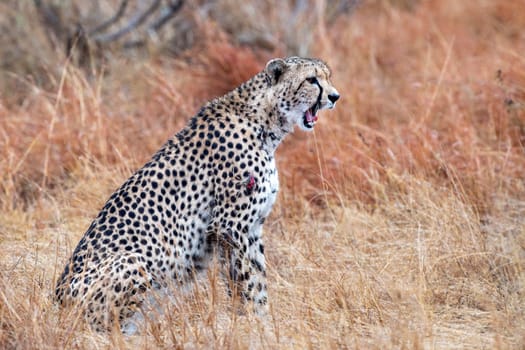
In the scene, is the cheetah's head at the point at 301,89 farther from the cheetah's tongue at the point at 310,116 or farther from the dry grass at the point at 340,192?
the dry grass at the point at 340,192

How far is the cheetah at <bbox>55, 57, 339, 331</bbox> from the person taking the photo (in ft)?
10.9

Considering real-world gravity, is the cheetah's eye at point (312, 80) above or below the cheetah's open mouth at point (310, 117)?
above

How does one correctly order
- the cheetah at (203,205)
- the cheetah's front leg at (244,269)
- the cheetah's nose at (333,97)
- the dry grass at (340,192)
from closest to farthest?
the dry grass at (340,192) → the cheetah at (203,205) → the cheetah's front leg at (244,269) → the cheetah's nose at (333,97)

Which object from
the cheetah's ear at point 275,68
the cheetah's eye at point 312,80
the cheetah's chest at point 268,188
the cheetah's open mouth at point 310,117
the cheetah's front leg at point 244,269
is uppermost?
the cheetah's eye at point 312,80

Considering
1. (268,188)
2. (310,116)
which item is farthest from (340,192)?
(268,188)

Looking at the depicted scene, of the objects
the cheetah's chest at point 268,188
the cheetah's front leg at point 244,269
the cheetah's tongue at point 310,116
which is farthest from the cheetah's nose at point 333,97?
the cheetah's front leg at point 244,269

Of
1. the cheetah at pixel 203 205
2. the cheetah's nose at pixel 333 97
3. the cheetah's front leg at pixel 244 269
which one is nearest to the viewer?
the cheetah at pixel 203 205

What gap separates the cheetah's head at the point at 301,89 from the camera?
12.1 ft

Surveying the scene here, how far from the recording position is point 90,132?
529cm

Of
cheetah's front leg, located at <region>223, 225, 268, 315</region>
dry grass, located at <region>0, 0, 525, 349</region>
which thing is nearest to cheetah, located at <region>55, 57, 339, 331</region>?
cheetah's front leg, located at <region>223, 225, 268, 315</region>

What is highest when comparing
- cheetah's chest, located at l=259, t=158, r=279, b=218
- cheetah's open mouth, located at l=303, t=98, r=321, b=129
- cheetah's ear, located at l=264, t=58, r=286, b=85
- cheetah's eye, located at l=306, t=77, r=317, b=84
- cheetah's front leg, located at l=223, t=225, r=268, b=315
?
cheetah's eye, located at l=306, t=77, r=317, b=84

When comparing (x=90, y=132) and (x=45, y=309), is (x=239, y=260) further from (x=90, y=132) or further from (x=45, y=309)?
(x=90, y=132)

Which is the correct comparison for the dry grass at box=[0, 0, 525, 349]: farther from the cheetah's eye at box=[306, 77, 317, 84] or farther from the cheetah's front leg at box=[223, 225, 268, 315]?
the cheetah's eye at box=[306, 77, 317, 84]

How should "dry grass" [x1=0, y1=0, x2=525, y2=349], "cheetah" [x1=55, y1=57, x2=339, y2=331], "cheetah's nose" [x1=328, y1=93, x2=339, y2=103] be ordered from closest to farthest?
"dry grass" [x1=0, y1=0, x2=525, y2=349]
"cheetah" [x1=55, y1=57, x2=339, y2=331]
"cheetah's nose" [x1=328, y1=93, x2=339, y2=103]
